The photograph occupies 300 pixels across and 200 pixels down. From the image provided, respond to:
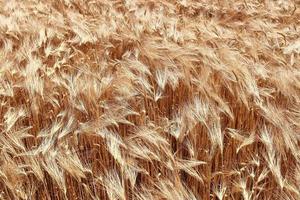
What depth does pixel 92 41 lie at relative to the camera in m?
1.92

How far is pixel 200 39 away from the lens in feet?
6.07

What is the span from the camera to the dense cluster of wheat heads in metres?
1.33

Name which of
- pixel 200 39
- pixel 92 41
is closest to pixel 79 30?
pixel 92 41

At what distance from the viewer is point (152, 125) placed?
4.56 feet

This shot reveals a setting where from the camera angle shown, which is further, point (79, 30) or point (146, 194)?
point (79, 30)

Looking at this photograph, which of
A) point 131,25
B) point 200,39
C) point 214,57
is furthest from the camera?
point 131,25

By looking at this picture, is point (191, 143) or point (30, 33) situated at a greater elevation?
point (30, 33)

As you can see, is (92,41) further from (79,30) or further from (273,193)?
(273,193)

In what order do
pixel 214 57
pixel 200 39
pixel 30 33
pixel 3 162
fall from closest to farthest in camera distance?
pixel 3 162
pixel 214 57
pixel 200 39
pixel 30 33

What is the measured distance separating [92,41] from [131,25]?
11.3 inches

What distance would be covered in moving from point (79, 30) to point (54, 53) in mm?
332

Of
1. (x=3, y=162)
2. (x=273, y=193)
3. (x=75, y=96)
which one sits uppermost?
(x=75, y=96)

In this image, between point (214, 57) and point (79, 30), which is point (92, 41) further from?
point (214, 57)

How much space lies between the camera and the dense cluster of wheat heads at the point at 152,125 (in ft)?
4.36
